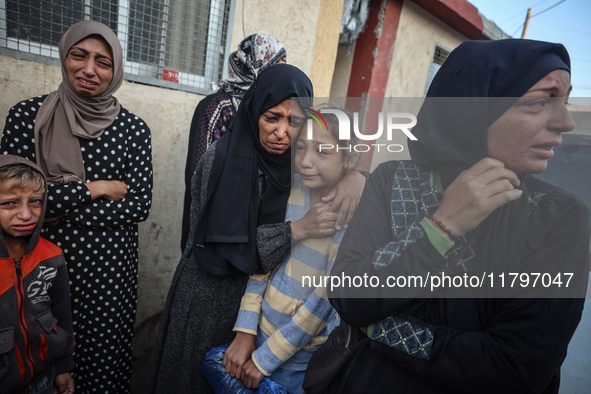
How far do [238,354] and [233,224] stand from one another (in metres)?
0.46

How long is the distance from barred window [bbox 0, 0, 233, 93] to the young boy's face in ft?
3.49

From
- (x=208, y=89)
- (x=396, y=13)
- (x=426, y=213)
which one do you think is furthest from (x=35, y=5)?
(x=396, y=13)

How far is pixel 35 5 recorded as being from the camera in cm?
193

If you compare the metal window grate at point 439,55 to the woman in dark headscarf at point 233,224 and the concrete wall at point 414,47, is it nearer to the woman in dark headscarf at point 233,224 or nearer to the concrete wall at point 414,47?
the concrete wall at point 414,47

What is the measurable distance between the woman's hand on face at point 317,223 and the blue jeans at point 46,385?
47.0 inches

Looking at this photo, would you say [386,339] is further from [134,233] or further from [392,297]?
[134,233]

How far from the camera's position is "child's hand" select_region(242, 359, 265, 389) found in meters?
1.14

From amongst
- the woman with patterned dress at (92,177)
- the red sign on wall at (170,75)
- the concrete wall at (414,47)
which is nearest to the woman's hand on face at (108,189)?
the woman with patterned dress at (92,177)

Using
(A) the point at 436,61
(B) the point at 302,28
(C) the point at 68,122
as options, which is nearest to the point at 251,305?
(C) the point at 68,122

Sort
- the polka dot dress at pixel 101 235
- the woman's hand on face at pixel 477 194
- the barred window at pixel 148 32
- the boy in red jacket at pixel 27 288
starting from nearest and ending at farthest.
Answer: the woman's hand on face at pixel 477 194 → the boy in red jacket at pixel 27 288 → the polka dot dress at pixel 101 235 → the barred window at pixel 148 32

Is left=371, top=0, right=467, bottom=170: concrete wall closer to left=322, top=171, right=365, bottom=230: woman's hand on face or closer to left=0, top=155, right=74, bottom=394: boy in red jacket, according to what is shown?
left=322, top=171, right=365, bottom=230: woman's hand on face

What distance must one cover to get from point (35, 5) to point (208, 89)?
1097mm

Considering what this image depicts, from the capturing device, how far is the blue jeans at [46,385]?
1367 mm

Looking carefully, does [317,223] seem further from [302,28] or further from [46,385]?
[302,28]
